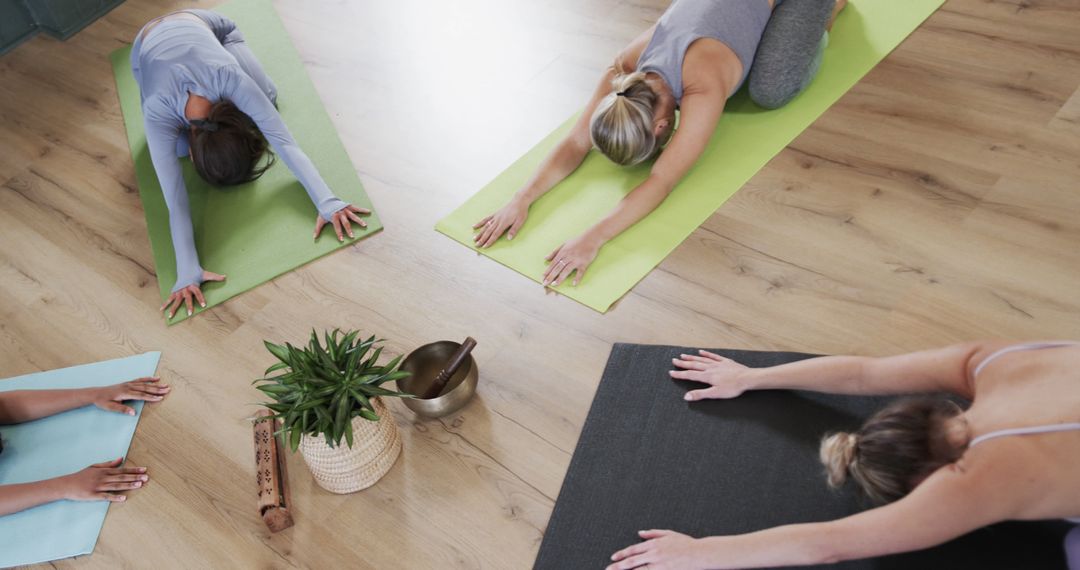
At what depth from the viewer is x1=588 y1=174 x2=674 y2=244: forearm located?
2217mm

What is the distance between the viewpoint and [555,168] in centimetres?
241

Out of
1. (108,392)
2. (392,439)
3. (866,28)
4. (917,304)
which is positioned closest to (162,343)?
(108,392)

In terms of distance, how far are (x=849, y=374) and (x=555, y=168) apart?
1.08 metres

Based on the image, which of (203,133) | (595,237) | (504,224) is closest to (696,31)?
(595,237)

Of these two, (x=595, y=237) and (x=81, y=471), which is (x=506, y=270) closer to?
(x=595, y=237)

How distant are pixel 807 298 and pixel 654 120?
0.63 meters

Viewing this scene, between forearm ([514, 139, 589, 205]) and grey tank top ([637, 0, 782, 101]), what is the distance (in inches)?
11.8

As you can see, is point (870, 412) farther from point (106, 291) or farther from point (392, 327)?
point (106, 291)

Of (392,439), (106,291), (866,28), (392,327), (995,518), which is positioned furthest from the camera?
(866,28)

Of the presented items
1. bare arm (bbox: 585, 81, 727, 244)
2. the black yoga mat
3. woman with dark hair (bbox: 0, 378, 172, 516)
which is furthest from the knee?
woman with dark hair (bbox: 0, 378, 172, 516)

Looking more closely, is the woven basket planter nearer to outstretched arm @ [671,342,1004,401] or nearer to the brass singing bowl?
the brass singing bowl

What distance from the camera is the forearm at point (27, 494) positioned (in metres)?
1.94

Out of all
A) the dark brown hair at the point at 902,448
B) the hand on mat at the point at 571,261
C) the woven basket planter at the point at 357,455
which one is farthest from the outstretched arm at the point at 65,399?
the dark brown hair at the point at 902,448

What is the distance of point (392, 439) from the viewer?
6.19 ft
